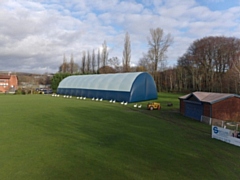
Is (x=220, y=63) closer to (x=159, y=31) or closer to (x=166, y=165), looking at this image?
(x=159, y=31)

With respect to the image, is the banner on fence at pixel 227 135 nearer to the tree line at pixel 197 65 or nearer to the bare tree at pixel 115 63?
the tree line at pixel 197 65

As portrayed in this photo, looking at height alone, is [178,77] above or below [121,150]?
above

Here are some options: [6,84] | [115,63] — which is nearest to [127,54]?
[115,63]

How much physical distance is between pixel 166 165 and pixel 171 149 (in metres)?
1.99

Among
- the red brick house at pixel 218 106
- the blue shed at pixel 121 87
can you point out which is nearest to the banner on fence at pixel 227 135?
the red brick house at pixel 218 106

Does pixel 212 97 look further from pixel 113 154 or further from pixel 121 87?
pixel 121 87

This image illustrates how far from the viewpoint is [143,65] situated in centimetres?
6531

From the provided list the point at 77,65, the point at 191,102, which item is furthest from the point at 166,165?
the point at 77,65

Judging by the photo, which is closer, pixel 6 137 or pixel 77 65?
pixel 6 137

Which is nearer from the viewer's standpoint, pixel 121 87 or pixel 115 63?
pixel 121 87

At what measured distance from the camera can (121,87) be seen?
1304 inches

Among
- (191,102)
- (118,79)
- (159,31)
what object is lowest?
(191,102)

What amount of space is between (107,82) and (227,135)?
93.6 ft

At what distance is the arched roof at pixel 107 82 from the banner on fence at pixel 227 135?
20.8 meters
